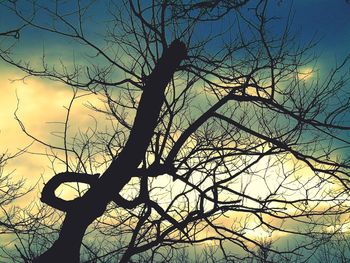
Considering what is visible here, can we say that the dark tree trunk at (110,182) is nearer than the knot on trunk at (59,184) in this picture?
Yes

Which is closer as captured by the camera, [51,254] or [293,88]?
[51,254]

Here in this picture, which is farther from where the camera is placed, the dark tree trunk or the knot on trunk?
the knot on trunk

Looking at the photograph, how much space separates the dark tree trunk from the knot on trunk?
95 millimetres

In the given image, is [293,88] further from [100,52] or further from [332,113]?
[100,52]

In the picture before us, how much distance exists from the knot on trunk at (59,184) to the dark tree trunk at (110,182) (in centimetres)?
9

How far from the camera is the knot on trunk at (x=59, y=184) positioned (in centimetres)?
471

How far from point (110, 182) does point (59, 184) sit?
750mm

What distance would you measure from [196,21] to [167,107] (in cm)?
130

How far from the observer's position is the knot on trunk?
471 centimetres

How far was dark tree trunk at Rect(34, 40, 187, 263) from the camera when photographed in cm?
446

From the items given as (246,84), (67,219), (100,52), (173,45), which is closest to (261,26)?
(246,84)

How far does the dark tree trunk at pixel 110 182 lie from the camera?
446cm

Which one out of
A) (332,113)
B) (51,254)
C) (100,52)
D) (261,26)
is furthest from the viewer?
(100,52)

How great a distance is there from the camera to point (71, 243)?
447cm
